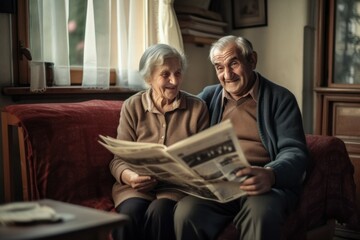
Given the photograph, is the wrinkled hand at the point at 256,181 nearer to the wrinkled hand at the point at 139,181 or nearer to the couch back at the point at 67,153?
the wrinkled hand at the point at 139,181

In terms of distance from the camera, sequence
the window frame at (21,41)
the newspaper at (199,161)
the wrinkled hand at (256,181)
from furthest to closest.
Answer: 1. the window frame at (21,41)
2. the wrinkled hand at (256,181)
3. the newspaper at (199,161)

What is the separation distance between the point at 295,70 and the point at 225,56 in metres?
1.25

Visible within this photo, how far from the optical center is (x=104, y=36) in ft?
7.43

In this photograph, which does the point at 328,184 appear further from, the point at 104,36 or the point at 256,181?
the point at 104,36

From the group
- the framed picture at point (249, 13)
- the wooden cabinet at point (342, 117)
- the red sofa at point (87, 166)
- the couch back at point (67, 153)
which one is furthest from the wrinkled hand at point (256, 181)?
the framed picture at point (249, 13)

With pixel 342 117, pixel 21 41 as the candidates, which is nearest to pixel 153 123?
pixel 21 41

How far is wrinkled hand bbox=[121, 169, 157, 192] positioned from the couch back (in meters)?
0.15

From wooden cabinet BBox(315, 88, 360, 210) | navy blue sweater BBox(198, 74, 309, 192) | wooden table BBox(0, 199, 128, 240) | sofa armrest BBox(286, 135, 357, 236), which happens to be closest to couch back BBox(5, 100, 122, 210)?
navy blue sweater BBox(198, 74, 309, 192)

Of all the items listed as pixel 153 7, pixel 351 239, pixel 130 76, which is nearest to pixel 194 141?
pixel 130 76

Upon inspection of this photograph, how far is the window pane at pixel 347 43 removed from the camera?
2520mm

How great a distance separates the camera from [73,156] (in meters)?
1.71

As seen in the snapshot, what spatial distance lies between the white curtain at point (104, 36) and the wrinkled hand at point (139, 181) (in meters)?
0.61

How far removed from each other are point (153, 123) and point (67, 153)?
Result: 325 mm

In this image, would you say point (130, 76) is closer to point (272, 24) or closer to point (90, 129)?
point (90, 129)
